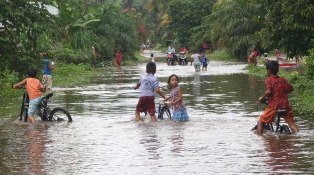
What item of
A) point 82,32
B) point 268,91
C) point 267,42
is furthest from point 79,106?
point 82,32

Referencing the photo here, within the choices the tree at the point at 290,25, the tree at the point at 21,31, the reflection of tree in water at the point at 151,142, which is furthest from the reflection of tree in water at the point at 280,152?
the tree at the point at 290,25

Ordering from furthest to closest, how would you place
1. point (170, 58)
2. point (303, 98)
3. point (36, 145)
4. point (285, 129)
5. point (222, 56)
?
point (222, 56) → point (170, 58) → point (303, 98) → point (285, 129) → point (36, 145)

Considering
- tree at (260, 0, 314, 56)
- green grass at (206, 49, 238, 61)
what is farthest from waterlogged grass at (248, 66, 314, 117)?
green grass at (206, 49, 238, 61)

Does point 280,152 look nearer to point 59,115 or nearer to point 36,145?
point 36,145

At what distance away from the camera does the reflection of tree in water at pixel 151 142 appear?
1209 centimetres

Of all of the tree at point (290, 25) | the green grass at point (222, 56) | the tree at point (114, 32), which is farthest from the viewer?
the green grass at point (222, 56)

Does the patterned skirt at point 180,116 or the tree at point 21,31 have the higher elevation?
the tree at point 21,31

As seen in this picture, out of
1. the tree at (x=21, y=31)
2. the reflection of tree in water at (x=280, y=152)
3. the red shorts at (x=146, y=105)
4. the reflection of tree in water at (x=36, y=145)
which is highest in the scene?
the tree at (x=21, y=31)

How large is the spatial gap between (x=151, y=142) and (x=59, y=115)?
4.80m

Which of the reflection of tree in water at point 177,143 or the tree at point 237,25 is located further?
the tree at point 237,25

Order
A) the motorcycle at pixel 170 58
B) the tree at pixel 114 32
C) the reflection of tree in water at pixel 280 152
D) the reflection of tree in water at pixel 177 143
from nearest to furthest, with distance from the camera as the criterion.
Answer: the reflection of tree in water at pixel 280 152 → the reflection of tree in water at pixel 177 143 → the tree at pixel 114 32 → the motorcycle at pixel 170 58

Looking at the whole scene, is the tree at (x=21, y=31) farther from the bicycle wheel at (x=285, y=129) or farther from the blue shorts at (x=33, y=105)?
the bicycle wheel at (x=285, y=129)

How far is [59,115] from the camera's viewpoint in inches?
703

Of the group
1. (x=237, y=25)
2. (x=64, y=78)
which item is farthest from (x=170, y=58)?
(x=64, y=78)
